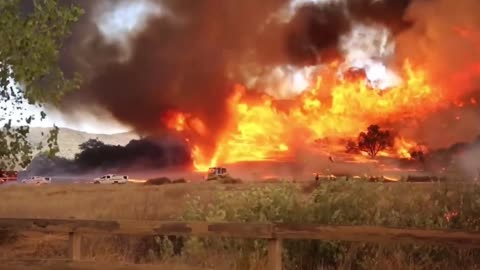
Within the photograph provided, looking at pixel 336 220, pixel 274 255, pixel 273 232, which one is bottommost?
pixel 274 255

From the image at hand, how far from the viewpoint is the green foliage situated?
38.9ft

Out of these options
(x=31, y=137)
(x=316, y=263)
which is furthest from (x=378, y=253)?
(x=31, y=137)

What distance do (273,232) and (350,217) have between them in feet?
19.4

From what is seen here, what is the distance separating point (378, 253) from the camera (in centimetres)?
1153

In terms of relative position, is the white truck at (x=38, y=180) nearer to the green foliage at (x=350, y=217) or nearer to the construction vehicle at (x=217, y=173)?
the construction vehicle at (x=217, y=173)

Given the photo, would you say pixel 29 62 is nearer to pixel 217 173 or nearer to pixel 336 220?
pixel 336 220

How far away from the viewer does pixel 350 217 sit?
13391 millimetres

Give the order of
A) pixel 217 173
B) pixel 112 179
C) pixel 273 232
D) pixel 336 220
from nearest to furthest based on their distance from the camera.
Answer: pixel 273 232, pixel 336 220, pixel 217 173, pixel 112 179

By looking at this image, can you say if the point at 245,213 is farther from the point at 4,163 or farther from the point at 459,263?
the point at 4,163

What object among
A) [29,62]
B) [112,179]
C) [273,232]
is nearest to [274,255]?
[273,232]

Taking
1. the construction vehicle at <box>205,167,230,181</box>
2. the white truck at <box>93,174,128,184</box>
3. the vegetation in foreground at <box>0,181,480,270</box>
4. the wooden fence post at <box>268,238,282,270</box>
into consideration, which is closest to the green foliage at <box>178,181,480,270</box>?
the vegetation in foreground at <box>0,181,480,270</box>

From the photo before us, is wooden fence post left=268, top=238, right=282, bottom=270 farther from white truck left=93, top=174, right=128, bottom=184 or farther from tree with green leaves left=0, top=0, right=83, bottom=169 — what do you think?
white truck left=93, top=174, right=128, bottom=184

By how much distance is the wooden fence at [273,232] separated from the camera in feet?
24.3

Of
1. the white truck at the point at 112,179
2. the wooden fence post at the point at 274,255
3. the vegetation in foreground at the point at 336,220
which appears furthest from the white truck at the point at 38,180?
the wooden fence post at the point at 274,255
